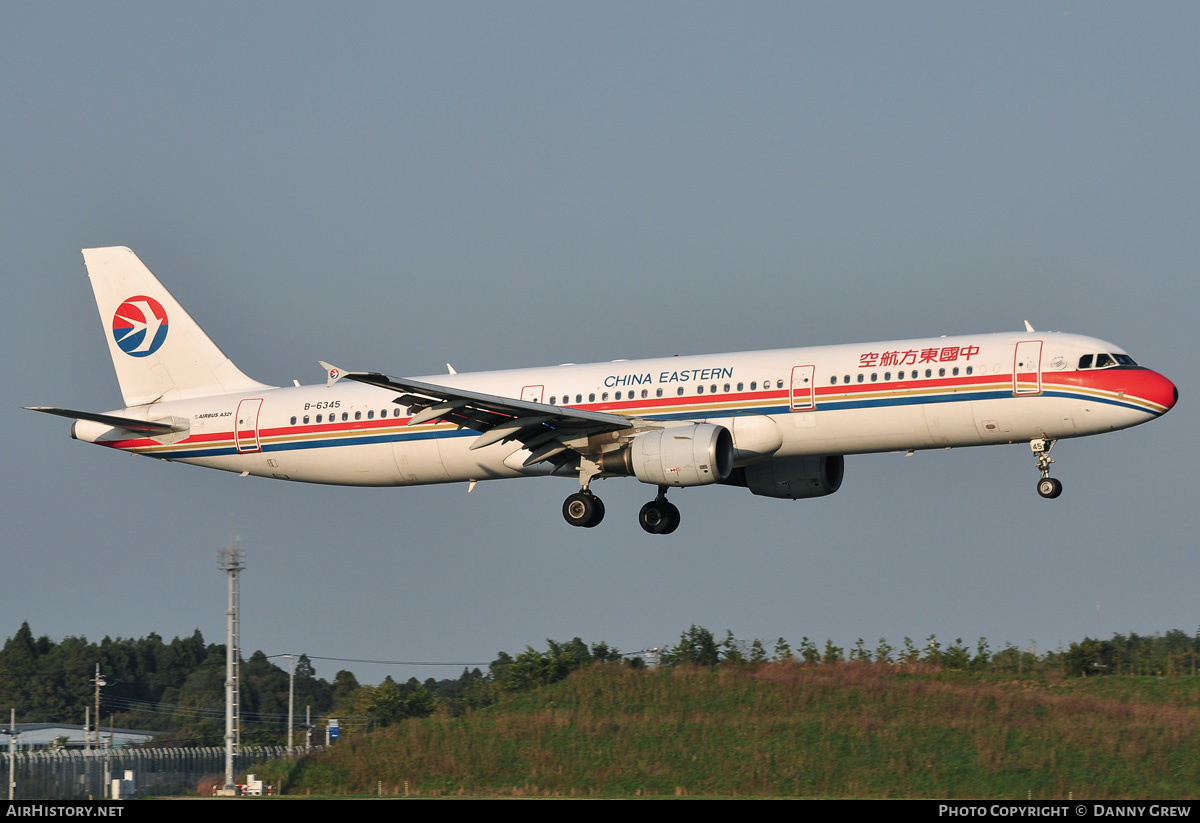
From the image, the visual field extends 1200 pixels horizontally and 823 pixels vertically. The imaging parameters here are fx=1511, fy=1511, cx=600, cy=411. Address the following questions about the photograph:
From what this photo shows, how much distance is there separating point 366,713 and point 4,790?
24.2 meters

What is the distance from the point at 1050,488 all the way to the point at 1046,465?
651 mm

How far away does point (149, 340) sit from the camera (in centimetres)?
5284

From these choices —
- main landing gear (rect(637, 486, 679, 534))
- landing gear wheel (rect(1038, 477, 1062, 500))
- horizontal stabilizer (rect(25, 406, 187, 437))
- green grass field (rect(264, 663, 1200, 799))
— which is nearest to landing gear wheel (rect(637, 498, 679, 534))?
main landing gear (rect(637, 486, 679, 534))

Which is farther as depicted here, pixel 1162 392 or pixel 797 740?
pixel 797 740

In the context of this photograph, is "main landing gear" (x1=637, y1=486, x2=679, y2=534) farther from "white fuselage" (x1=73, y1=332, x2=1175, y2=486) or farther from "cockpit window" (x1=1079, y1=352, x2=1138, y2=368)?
"cockpit window" (x1=1079, y1=352, x2=1138, y2=368)

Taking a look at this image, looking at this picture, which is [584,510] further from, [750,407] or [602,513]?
[750,407]

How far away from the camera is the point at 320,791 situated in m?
51.3

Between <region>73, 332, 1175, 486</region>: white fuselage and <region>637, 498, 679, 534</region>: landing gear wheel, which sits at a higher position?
<region>73, 332, 1175, 486</region>: white fuselage

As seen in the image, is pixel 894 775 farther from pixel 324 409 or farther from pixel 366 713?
pixel 366 713

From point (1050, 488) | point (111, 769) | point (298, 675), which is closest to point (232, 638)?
point (111, 769)

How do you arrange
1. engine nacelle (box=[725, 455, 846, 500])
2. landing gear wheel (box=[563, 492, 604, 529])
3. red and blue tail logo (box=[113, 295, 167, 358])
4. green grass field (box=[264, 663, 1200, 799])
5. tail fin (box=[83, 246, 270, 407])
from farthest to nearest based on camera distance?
1. red and blue tail logo (box=[113, 295, 167, 358])
2. tail fin (box=[83, 246, 270, 407])
3. engine nacelle (box=[725, 455, 846, 500])
4. landing gear wheel (box=[563, 492, 604, 529])
5. green grass field (box=[264, 663, 1200, 799])

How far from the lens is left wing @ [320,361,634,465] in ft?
137

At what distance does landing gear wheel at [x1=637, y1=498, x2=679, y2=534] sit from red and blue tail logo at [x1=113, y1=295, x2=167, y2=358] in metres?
18.4

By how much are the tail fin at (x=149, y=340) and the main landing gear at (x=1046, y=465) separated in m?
25.6
